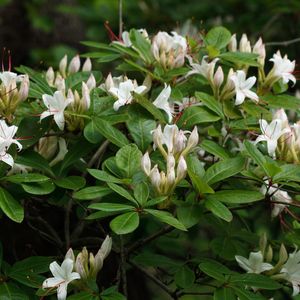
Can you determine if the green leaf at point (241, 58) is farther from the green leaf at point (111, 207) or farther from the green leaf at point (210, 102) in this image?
the green leaf at point (111, 207)

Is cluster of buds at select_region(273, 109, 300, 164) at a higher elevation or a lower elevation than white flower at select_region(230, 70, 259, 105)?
lower

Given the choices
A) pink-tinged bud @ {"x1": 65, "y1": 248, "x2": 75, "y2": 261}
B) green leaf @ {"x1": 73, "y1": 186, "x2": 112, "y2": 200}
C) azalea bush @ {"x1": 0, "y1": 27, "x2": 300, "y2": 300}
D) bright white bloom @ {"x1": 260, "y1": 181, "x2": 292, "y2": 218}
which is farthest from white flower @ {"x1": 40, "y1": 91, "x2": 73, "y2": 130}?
bright white bloom @ {"x1": 260, "y1": 181, "x2": 292, "y2": 218}

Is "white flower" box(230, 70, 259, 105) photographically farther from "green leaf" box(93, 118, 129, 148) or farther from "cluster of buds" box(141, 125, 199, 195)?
"green leaf" box(93, 118, 129, 148)

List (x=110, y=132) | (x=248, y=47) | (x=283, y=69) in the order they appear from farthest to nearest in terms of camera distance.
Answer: (x=248, y=47) < (x=283, y=69) < (x=110, y=132)

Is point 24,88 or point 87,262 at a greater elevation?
point 24,88

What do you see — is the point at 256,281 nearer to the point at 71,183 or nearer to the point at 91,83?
the point at 71,183

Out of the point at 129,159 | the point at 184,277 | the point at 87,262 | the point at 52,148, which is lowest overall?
the point at 184,277

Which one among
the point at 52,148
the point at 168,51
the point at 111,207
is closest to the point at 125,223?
the point at 111,207
